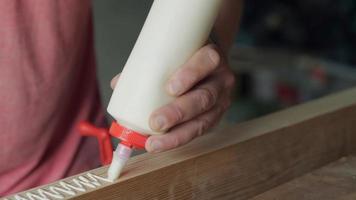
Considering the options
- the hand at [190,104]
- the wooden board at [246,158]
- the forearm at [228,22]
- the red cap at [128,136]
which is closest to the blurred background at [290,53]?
the forearm at [228,22]

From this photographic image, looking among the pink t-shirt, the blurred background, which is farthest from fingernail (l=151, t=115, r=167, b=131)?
the blurred background

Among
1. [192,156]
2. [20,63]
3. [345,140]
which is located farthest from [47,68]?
[345,140]

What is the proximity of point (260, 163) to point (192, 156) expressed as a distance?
0.09 metres

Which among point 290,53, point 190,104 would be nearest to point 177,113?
point 190,104

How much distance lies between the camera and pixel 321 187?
0.56 metres

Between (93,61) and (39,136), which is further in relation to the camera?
(93,61)

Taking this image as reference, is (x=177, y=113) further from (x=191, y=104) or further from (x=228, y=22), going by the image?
(x=228, y=22)

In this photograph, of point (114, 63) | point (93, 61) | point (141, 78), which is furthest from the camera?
point (114, 63)

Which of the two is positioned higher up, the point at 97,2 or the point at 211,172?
the point at 211,172

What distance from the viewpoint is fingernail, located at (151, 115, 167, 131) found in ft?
1.48

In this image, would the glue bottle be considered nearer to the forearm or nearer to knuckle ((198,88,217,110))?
knuckle ((198,88,217,110))

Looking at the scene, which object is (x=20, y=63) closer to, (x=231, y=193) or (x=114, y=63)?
(x=231, y=193)

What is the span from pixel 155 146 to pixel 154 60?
71 millimetres

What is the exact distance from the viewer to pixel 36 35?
2.19 ft
